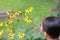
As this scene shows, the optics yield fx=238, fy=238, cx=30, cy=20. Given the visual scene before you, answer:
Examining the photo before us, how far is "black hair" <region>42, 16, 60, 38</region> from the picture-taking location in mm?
2451

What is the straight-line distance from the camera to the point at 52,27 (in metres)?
2.45

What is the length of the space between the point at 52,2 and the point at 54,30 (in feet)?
13.4

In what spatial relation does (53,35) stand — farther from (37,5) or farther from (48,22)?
(37,5)

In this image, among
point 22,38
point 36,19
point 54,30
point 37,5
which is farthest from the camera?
point 37,5

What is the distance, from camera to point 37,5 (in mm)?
6281

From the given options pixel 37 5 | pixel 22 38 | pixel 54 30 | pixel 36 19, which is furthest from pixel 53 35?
pixel 37 5

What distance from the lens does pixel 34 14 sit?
574 cm

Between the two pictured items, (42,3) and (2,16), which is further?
(42,3)

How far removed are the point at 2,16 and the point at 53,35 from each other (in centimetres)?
329

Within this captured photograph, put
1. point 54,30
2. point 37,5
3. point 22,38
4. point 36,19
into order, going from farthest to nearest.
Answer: point 37,5
point 36,19
point 22,38
point 54,30

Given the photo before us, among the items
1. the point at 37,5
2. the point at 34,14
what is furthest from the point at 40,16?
the point at 37,5

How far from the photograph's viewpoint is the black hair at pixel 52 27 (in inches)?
96.5

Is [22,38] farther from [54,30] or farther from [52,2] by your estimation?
[52,2]

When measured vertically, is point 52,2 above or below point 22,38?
above
